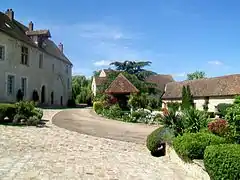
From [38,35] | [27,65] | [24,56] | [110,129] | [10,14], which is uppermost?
[10,14]

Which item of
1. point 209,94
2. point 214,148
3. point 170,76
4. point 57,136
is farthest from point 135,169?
point 170,76

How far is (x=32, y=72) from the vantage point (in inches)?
1315

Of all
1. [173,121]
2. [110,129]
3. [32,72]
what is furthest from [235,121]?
[32,72]

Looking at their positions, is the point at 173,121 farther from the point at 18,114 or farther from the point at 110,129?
the point at 18,114

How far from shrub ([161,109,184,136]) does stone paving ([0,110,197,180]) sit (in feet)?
4.19

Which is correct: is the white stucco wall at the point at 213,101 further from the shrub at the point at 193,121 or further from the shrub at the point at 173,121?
the shrub at the point at 193,121

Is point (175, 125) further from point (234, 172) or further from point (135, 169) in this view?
point (234, 172)

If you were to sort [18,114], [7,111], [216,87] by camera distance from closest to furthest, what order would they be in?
1. [7,111]
2. [18,114]
3. [216,87]

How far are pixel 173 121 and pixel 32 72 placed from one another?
25.1 m

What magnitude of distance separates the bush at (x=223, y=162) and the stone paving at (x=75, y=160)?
1415 mm

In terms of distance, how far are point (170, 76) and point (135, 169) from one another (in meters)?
67.0

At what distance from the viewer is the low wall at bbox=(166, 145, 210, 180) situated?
7.32 metres

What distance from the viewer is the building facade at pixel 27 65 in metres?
28.0

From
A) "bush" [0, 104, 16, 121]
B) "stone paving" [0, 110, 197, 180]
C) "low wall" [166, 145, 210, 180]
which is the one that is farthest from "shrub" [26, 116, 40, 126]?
"low wall" [166, 145, 210, 180]
